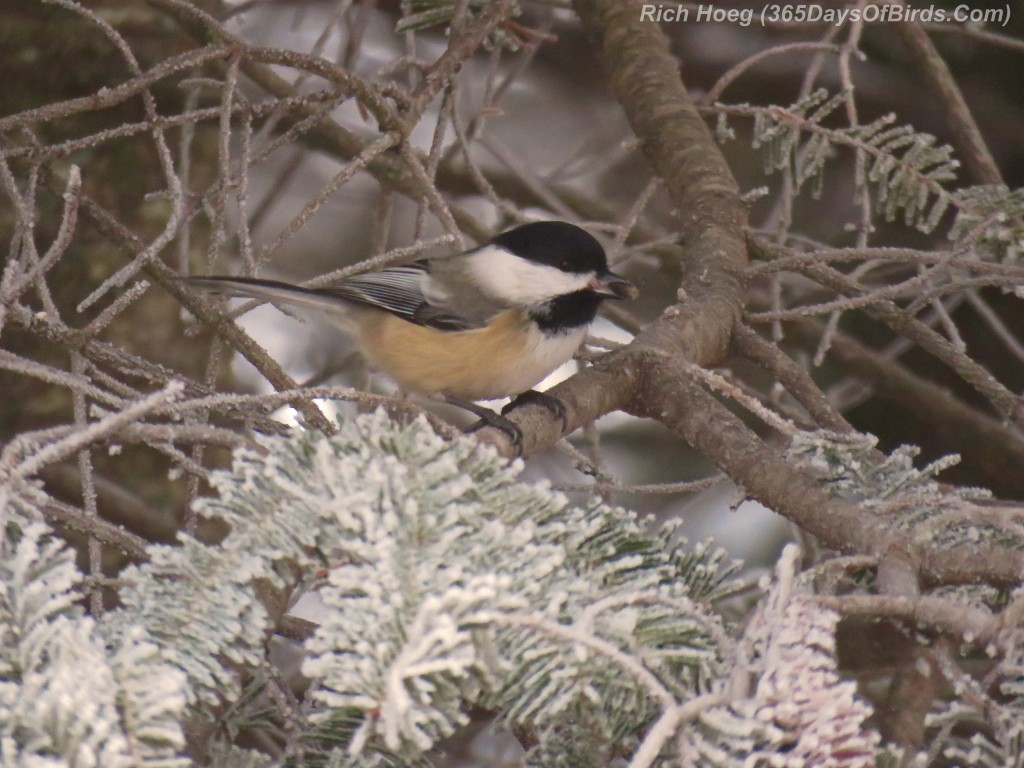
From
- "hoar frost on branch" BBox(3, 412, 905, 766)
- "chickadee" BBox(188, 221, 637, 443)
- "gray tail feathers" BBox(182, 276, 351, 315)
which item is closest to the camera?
"hoar frost on branch" BBox(3, 412, 905, 766)

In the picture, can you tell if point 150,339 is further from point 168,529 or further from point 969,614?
point 969,614

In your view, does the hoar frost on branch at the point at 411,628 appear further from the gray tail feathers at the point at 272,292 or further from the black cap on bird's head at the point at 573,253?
the black cap on bird's head at the point at 573,253

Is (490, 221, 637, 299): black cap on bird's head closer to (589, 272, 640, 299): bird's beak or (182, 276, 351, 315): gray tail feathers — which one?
(589, 272, 640, 299): bird's beak

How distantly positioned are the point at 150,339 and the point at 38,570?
181 cm

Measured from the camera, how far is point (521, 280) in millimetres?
2123

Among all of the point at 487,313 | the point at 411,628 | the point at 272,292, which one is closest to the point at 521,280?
the point at 487,313

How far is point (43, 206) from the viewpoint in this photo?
246 cm

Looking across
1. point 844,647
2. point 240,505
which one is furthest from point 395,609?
point 844,647

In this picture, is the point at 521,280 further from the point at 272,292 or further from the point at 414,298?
the point at 272,292

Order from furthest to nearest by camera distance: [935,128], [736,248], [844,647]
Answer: [935,128] < [844,647] < [736,248]

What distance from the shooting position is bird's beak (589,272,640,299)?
2.07 meters

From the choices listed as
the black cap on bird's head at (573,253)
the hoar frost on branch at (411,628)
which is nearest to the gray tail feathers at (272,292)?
the black cap on bird's head at (573,253)

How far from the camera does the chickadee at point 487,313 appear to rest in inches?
79.5

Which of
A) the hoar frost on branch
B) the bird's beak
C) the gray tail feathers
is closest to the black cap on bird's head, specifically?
the bird's beak
